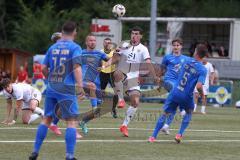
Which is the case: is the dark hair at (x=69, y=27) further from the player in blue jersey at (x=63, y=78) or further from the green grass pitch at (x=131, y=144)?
the green grass pitch at (x=131, y=144)

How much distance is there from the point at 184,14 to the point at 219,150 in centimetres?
4832

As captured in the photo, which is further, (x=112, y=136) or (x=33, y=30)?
(x=33, y=30)

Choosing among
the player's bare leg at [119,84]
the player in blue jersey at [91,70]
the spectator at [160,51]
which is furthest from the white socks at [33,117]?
the spectator at [160,51]

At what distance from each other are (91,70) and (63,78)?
927 cm

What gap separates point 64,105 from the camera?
12.6 m

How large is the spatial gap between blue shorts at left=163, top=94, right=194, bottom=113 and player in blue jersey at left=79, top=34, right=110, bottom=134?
6.42ft

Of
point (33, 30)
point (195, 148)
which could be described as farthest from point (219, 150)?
point (33, 30)

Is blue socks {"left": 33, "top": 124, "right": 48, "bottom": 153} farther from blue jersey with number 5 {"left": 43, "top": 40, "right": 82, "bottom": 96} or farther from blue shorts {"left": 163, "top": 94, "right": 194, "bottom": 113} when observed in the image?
blue shorts {"left": 163, "top": 94, "right": 194, "bottom": 113}

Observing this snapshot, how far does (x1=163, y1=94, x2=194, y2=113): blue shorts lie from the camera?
1597 cm

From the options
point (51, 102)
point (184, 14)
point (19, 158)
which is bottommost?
point (19, 158)

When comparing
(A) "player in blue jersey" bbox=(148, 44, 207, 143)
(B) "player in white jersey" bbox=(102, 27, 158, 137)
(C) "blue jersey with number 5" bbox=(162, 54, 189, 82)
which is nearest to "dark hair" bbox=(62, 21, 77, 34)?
(A) "player in blue jersey" bbox=(148, 44, 207, 143)

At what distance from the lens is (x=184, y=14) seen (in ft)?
206

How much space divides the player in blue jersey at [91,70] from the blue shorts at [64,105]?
3321 millimetres

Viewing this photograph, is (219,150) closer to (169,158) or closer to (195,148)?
(195,148)
